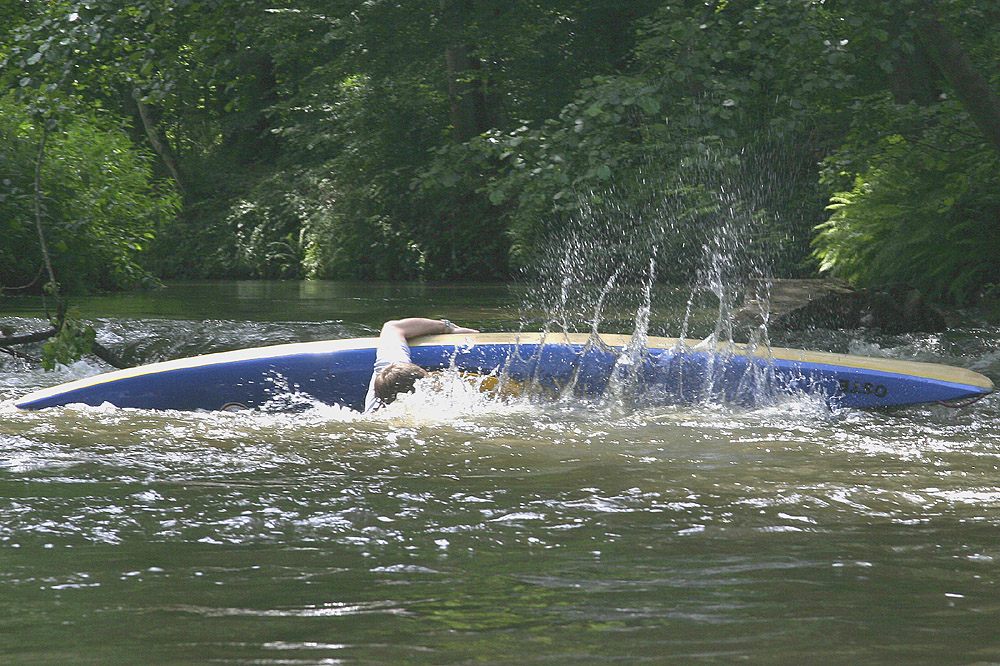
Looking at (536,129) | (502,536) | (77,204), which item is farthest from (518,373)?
(77,204)

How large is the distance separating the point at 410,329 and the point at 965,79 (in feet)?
16.9

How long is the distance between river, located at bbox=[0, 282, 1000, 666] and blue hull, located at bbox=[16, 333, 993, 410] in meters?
0.22

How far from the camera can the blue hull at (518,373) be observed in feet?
19.7

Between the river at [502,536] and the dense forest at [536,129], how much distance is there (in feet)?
7.73

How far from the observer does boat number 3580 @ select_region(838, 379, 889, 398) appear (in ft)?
19.0

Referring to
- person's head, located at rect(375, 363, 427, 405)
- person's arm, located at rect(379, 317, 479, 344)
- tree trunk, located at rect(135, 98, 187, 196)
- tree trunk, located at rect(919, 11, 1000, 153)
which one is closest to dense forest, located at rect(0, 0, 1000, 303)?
tree trunk, located at rect(919, 11, 1000, 153)

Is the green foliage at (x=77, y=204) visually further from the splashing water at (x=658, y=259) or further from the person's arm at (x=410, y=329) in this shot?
the person's arm at (x=410, y=329)

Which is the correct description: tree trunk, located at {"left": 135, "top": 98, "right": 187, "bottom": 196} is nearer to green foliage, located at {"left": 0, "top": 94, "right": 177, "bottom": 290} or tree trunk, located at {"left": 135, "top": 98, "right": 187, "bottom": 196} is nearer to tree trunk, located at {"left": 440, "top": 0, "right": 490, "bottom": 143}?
tree trunk, located at {"left": 440, "top": 0, "right": 490, "bottom": 143}

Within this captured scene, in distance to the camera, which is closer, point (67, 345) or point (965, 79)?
point (67, 345)

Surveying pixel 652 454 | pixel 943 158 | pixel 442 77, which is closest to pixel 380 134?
pixel 442 77

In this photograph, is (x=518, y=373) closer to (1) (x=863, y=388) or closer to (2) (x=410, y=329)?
(2) (x=410, y=329)

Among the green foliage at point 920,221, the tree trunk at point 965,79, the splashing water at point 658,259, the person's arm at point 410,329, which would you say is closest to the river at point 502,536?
the person's arm at point 410,329

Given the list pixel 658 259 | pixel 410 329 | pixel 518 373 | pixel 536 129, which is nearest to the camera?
pixel 518 373

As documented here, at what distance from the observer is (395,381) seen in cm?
579
